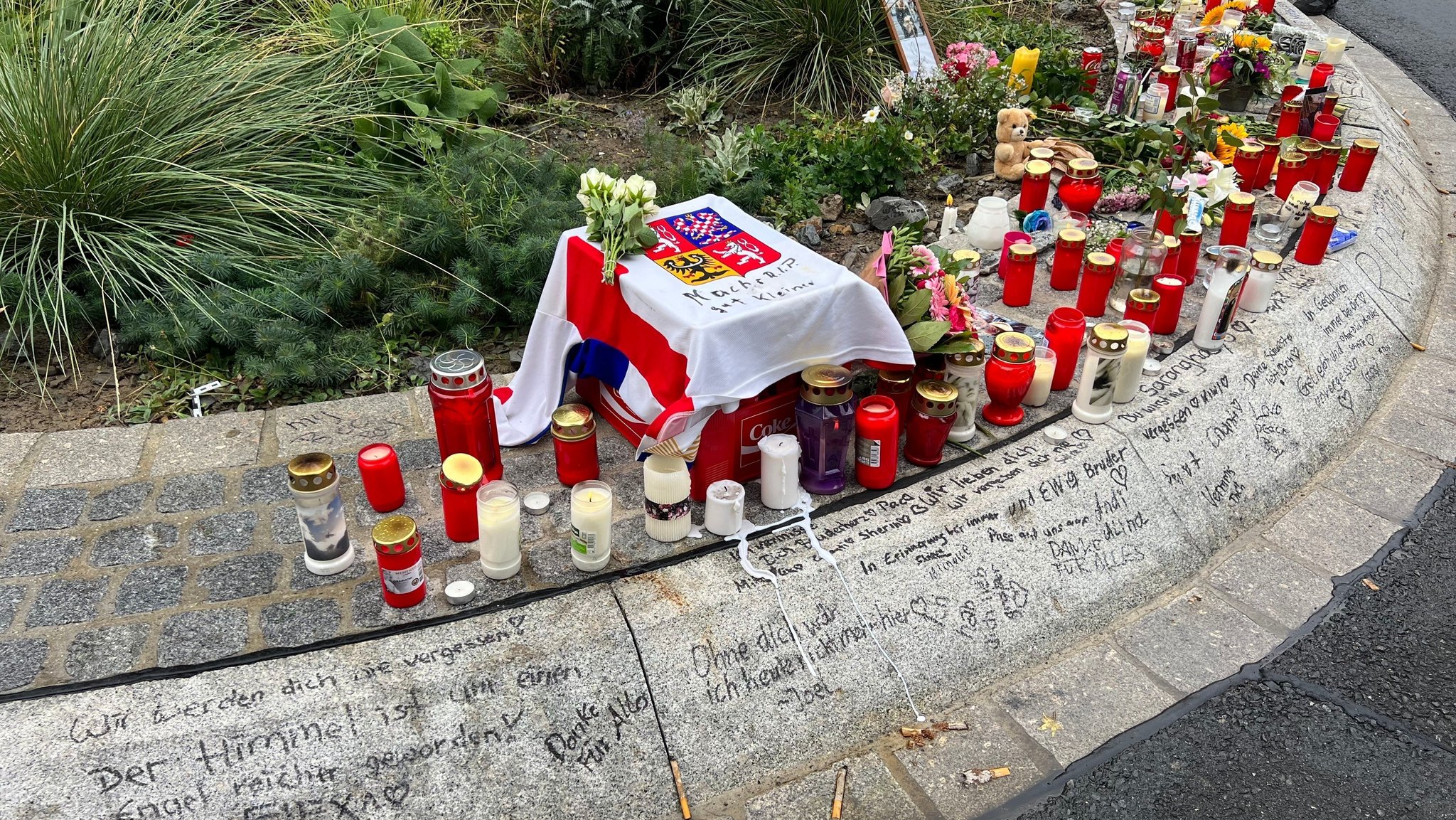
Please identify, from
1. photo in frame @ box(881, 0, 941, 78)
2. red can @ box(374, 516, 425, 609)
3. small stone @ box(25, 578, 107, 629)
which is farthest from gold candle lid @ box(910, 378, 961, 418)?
photo in frame @ box(881, 0, 941, 78)

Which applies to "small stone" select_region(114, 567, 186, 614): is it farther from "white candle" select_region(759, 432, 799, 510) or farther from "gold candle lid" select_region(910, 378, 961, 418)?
"gold candle lid" select_region(910, 378, 961, 418)

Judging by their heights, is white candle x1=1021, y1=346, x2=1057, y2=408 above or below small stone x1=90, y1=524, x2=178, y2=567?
above

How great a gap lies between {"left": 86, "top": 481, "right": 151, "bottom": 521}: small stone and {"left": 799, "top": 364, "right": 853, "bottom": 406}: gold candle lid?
2.23 metres

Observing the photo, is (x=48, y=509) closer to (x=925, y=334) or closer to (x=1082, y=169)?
(x=925, y=334)

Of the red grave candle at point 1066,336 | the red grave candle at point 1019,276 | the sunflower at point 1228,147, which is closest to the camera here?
the red grave candle at point 1066,336

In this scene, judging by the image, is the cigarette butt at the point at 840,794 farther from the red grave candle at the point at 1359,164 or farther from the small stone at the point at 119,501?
the red grave candle at the point at 1359,164

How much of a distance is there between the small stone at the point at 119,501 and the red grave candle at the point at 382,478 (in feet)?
2.51

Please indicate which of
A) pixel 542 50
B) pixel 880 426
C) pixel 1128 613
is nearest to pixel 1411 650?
pixel 1128 613

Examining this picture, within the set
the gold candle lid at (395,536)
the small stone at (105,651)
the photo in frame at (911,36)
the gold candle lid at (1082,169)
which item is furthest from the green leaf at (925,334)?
the photo in frame at (911,36)

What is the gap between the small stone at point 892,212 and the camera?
5340mm

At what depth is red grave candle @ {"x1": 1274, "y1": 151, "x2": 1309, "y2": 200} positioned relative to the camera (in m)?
5.39

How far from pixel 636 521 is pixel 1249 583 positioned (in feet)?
A: 7.28

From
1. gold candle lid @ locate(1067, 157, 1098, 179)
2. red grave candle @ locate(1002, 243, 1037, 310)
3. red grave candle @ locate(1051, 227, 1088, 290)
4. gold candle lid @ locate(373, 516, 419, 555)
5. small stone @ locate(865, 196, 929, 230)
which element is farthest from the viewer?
small stone @ locate(865, 196, 929, 230)

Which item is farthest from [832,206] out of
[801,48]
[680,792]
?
[680,792]
